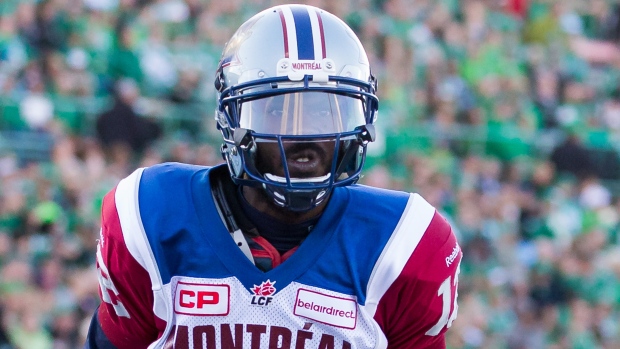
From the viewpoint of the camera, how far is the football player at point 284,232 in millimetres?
2547

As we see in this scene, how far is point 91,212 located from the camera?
682cm

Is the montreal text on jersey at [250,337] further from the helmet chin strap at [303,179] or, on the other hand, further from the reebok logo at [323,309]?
the helmet chin strap at [303,179]

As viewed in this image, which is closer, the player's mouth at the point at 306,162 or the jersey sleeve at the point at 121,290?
the player's mouth at the point at 306,162

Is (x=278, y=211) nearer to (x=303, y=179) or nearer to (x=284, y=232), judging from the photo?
(x=284, y=232)

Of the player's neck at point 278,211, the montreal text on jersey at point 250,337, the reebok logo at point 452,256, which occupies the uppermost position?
the player's neck at point 278,211

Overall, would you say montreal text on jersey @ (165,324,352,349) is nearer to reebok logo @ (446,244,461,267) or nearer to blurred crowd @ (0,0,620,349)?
reebok logo @ (446,244,461,267)

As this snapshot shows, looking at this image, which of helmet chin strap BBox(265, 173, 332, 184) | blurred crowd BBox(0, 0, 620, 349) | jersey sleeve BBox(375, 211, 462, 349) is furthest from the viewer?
blurred crowd BBox(0, 0, 620, 349)

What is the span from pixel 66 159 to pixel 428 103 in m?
3.23

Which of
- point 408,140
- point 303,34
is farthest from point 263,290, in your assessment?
point 408,140

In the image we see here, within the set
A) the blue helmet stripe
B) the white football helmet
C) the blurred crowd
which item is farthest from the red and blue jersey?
the blurred crowd

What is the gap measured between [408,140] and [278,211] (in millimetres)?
5835

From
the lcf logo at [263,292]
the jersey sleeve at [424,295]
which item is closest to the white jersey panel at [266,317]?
the lcf logo at [263,292]

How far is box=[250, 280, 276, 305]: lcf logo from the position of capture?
2545 mm

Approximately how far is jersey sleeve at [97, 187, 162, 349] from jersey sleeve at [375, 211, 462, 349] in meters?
0.57
